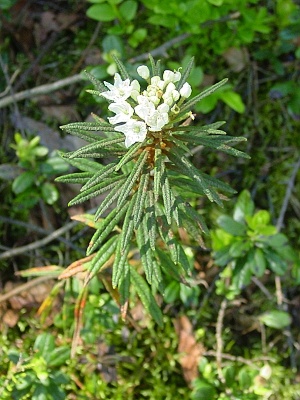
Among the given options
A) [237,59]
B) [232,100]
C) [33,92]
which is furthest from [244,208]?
[33,92]

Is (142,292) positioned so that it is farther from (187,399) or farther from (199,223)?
(187,399)

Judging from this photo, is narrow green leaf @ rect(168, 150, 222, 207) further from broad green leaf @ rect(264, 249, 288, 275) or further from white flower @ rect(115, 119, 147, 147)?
broad green leaf @ rect(264, 249, 288, 275)

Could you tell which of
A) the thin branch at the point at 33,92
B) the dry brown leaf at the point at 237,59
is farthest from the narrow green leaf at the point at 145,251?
the dry brown leaf at the point at 237,59

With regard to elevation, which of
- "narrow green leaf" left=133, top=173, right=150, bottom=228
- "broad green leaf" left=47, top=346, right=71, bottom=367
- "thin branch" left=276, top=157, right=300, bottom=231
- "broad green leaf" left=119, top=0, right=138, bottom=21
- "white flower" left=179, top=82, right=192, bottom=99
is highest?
"white flower" left=179, top=82, right=192, bottom=99

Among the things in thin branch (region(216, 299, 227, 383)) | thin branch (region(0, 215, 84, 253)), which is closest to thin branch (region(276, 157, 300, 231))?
thin branch (region(216, 299, 227, 383))

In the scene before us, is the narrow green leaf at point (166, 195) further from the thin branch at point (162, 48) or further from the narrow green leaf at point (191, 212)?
the thin branch at point (162, 48)

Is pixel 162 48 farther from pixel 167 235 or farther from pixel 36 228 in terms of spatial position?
pixel 167 235
